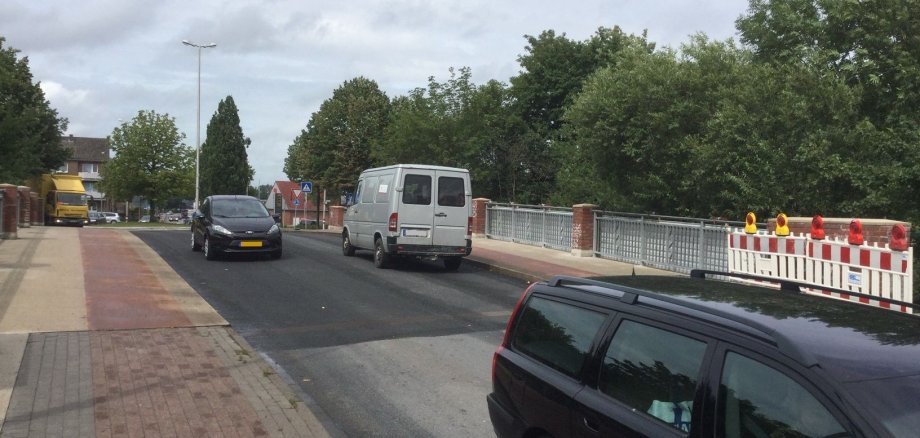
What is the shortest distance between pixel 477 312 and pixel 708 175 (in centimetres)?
Result: 895

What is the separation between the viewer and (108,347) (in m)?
7.56

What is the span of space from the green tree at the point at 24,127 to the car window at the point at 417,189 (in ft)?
74.9

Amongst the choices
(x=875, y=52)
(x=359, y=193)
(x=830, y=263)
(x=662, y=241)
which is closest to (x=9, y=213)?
(x=359, y=193)

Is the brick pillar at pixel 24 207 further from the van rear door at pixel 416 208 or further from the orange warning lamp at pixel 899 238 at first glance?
the orange warning lamp at pixel 899 238

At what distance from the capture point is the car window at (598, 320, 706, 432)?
3.01 meters

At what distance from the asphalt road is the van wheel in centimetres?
33

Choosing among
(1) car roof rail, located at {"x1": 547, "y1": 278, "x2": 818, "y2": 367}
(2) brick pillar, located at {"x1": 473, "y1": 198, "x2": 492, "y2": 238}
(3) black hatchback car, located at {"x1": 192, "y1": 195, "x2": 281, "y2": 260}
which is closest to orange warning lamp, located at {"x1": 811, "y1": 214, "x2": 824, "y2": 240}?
(1) car roof rail, located at {"x1": 547, "y1": 278, "x2": 818, "y2": 367}

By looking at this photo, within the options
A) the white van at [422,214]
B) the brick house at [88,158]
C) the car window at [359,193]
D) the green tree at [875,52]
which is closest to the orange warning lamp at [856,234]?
the green tree at [875,52]

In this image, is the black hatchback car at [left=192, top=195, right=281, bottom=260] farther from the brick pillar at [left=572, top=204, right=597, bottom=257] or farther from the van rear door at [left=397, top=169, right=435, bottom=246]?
the brick pillar at [left=572, top=204, right=597, bottom=257]

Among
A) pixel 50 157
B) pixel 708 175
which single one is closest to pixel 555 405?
pixel 708 175

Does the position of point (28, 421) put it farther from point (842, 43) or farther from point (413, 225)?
point (842, 43)

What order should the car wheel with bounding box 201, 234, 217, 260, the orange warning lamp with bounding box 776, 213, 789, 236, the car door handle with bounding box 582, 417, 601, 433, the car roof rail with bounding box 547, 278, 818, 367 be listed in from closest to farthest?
the car roof rail with bounding box 547, 278, 818, 367 < the car door handle with bounding box 582, 417, 601, 433 < the orange warning lamp with bounding box 776, 213, 789, 236 < the car wheel with bounding box 201, 234, 217, 260

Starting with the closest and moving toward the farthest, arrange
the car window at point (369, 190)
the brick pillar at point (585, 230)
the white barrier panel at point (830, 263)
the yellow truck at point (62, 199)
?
the white barrier panel at point (830, 263)
the car window at point (369, 190)
the brick pillar at point (585, 230)
the yellow truck at point (62, 199)

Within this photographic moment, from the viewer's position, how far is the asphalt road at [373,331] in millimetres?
6070
